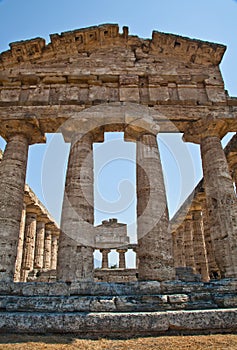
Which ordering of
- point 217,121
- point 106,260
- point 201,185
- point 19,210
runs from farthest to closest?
point 106,260 → point 201,185 → point 217,121 → point 19,210

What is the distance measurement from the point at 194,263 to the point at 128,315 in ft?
56.7

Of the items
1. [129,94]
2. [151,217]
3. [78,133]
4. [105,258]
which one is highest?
[129,94]

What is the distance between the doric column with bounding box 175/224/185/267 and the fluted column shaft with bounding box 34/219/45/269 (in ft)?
41.1

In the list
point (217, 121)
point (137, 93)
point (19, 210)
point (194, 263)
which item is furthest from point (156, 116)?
point (194, 263)

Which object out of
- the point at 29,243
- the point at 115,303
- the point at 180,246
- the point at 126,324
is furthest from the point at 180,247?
the point at 126,324

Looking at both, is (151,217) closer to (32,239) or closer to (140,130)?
(140,130)

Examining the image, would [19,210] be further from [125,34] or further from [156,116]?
[125,34]

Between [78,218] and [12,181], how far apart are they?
137 inches

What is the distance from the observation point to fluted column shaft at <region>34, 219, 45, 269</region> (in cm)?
2284

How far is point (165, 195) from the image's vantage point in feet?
37.9

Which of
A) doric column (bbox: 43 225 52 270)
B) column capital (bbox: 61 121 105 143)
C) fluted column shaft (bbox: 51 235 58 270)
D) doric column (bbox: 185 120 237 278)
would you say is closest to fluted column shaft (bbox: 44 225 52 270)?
doric column (bbox: 43 225 52 270)

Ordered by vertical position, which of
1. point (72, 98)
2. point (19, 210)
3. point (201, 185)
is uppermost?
point (72, 98)

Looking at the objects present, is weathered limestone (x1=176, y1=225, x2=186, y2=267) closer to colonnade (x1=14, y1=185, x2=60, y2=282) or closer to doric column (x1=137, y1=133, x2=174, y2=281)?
colonnade (x1=14, y1=185, x2=60, y2=282)

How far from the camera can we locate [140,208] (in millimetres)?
11133
